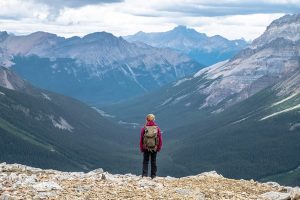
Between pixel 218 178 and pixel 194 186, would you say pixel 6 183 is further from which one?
pixel 218 178

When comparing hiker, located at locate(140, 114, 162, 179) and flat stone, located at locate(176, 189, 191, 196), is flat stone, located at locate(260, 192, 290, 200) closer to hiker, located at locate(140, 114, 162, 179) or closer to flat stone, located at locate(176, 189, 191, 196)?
flat stone, located at locate(176, 189, 191, 196)

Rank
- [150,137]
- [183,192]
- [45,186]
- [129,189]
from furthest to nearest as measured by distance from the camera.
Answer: [150,137]
[183,192]
[129,189]
[45,186]

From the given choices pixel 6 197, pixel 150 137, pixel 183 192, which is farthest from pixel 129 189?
pixel 6 197

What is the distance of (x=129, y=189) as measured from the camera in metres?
45.2

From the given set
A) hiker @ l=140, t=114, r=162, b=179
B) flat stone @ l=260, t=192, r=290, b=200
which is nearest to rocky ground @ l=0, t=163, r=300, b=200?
flat stone @ l=260, t=192, r=290, b=200

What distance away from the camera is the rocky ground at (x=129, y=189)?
41.7 metres

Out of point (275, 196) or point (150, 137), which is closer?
point (275, 196)

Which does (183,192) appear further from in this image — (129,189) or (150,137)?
(150,137)

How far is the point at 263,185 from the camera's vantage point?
55.6m

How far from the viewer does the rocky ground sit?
41.7 m

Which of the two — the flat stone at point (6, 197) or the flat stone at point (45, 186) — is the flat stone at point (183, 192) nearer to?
the flat stone at point (45, 186)

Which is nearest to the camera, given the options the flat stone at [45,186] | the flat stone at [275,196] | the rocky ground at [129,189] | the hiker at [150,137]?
the rocky ground at [129,189]

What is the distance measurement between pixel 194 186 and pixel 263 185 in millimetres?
8780

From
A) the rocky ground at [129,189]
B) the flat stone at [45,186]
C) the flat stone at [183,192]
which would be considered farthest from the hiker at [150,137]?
the flat stone at [45,186]
